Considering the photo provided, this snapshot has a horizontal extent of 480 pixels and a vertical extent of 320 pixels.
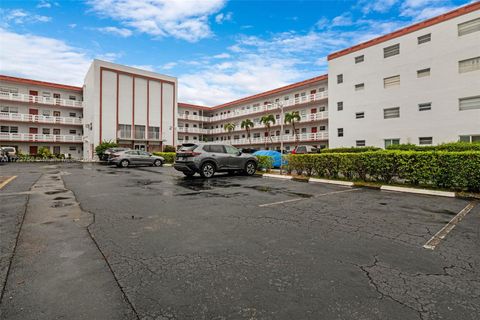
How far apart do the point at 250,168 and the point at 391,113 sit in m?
17.6

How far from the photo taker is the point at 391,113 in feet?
79.8

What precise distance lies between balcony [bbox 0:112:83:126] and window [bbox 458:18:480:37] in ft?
154

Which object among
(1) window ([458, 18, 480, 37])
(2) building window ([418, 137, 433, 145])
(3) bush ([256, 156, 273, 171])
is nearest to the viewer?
(3) bush ([256, 156, 273, 171])

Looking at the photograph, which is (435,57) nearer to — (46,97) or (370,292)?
(370,292)

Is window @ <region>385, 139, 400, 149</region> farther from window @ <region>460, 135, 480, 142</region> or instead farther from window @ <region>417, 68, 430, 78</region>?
window @ <region>417, 68, 430, 78</region>

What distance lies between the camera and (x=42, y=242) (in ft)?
12.6

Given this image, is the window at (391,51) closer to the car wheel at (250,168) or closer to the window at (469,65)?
the window at (469,65)

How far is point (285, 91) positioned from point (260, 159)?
2624cm

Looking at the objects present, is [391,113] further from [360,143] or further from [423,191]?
[423,191]

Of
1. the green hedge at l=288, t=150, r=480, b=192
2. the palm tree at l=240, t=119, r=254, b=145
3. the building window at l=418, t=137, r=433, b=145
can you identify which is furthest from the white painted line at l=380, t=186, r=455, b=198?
the palm tree at l=240, t=119, r=254, b=145

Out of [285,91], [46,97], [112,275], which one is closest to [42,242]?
[112,275]

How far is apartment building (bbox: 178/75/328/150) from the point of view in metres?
34.1

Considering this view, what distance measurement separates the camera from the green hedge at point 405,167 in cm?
846

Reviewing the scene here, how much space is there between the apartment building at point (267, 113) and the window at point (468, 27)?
1362cm
